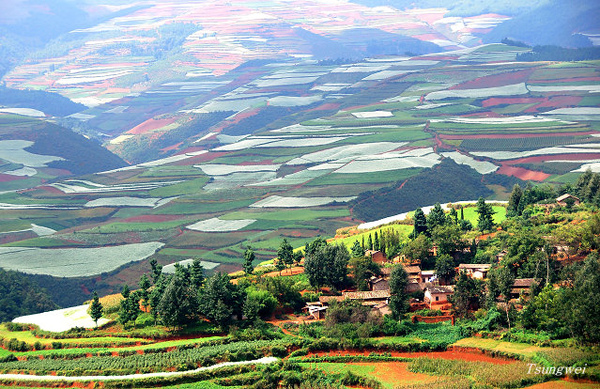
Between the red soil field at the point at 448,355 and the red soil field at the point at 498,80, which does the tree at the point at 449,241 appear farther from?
the red soil field at the point at 498,80

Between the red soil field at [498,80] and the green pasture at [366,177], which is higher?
the red soil field at [498,80]

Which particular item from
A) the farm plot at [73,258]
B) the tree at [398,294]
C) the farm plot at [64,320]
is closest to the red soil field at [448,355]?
the tree at [398,294]

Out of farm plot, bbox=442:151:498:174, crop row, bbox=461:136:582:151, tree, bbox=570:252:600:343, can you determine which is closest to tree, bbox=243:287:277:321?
tree, bbox=570:252:600:343

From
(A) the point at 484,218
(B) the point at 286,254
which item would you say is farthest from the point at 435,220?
(B) the point at 286,254

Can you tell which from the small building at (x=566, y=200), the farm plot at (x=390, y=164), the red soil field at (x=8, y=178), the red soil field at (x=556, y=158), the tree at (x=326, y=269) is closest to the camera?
the tree at (x=326, y=269)

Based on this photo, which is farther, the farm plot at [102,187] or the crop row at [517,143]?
the farm plot at [102,187]

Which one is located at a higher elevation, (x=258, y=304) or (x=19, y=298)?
(x=258, y=304)

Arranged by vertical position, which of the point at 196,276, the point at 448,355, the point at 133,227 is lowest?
the point at 448,355

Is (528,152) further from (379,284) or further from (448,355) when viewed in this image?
(448,355)
